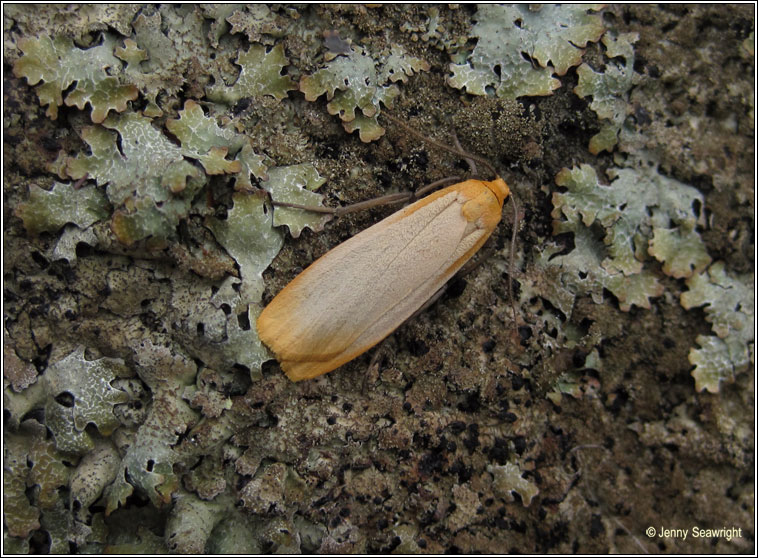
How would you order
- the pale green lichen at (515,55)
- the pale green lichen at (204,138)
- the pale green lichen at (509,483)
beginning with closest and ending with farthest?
the pale green lichen at (204,138)
the pale green lichen at (509,483)
the pale green lichen at (515,55)

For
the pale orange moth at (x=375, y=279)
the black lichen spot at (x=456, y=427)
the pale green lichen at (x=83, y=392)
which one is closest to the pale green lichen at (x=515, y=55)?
the pale orange moth at (x=375, y=279)

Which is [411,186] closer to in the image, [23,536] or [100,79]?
[100,79]

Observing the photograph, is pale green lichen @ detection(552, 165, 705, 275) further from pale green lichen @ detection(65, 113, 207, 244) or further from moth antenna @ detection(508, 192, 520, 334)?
pale green lichen @ detection(65, 113, 207, 244)

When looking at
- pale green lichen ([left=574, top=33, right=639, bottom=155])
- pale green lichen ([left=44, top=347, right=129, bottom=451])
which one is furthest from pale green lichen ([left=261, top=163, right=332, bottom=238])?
pale green lichen ([left=574, top=33, right=639, bottom=155])

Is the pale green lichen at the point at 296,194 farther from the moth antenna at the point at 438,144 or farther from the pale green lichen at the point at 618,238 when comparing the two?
the pale green lichen at the point at 618,238

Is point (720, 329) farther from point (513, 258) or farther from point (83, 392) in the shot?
point (83, 392)
